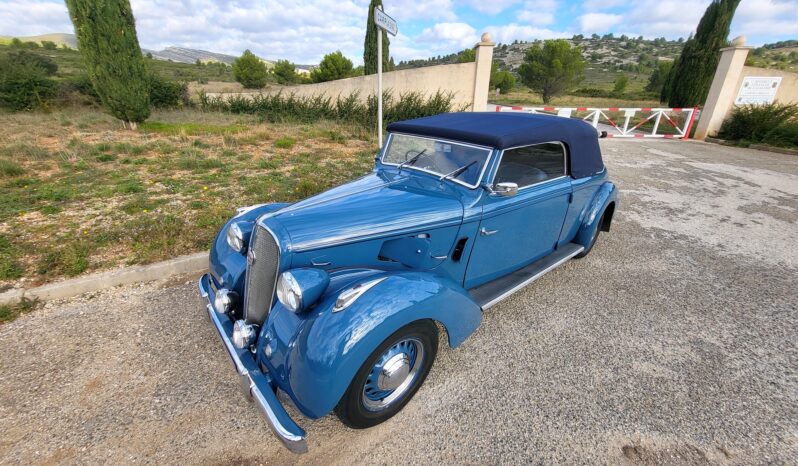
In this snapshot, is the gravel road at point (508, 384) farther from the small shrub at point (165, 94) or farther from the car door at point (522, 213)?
the small shrub at point (165, 94)

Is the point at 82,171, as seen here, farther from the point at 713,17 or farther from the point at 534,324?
the point at 713,17

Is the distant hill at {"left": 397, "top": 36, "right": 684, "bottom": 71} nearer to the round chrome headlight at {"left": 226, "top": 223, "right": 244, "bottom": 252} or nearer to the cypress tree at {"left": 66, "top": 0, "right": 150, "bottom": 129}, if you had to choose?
the cypress tree at {"left": 66, "top": 0, "right": 150, "bottom": 129}

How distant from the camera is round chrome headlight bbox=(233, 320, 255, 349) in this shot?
6.27 ft

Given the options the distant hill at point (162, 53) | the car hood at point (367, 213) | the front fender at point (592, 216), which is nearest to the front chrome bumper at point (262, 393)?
the car hood at point (367, 213)

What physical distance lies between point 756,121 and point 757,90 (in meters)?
1.58

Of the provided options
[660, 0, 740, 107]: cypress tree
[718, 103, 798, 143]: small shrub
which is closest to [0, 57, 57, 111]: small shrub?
[718, 103, 798, 143]: small shrub

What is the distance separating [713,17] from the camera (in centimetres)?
1598

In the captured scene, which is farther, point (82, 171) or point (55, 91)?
point (55, 91)

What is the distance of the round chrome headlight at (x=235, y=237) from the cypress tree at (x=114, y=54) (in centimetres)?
1121

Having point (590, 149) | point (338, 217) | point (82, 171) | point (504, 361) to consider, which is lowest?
point (504, 361)

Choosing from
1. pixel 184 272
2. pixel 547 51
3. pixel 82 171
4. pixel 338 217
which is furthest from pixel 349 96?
pixel 547 51

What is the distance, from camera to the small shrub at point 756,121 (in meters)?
11.5

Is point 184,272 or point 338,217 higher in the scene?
point 338,217

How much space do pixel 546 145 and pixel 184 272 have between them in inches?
152
